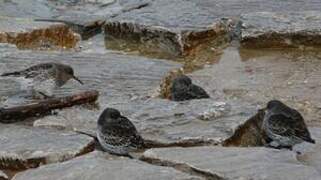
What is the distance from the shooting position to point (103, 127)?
19.5 feet

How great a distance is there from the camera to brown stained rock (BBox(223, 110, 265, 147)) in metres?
6.16

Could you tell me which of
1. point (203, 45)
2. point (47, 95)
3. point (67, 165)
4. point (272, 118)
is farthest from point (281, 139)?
point (203, 45)

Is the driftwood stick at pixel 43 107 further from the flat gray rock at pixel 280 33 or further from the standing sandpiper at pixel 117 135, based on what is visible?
the flat gray rock at pixel 280 33

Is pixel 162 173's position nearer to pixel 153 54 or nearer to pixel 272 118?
pixel 272 118

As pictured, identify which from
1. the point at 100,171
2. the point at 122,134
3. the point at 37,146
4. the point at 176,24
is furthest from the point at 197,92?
the point at 176,24

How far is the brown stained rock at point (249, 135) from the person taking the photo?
616cm

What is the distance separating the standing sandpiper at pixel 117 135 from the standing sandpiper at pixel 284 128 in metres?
0.91

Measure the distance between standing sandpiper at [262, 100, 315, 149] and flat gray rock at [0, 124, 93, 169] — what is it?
1.24m

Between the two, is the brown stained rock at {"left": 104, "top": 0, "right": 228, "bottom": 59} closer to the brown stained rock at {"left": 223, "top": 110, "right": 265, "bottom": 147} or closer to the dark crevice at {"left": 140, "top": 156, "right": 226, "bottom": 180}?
the brown stained rock at {"left": 223, "top": 110, "right": 265, "bottom": 147}

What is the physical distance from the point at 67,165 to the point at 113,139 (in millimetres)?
416

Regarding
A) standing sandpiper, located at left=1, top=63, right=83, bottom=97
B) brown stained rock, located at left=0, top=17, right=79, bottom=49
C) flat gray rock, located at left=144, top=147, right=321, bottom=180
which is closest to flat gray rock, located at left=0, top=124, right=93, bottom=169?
flat gray rock, located at left=144, top=147, right=321, bottom=180

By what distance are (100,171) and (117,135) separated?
53cm

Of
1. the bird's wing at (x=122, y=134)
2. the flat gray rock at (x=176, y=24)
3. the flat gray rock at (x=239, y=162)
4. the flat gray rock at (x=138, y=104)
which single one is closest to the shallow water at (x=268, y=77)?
the flat gray rock at (x=138, y=104)

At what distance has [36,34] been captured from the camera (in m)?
9.23
